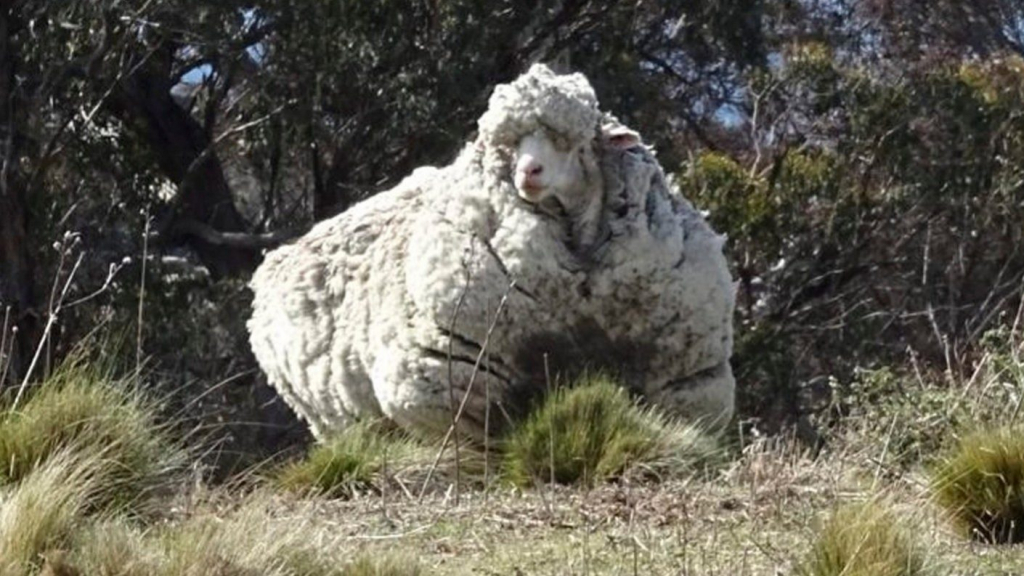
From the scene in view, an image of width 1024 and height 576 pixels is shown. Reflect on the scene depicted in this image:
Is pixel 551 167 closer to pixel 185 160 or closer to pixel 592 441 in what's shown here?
pixel 592 441

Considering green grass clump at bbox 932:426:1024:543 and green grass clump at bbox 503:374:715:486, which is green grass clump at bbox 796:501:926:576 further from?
green grass clump at bbox 503:374:715:486

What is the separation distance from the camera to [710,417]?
948 centimetres

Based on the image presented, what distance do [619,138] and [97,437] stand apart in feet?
10.5

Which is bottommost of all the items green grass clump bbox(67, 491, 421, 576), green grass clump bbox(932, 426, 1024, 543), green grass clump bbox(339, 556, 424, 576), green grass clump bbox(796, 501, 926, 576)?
green grass clump bbox(932, 426, 1024, 543)

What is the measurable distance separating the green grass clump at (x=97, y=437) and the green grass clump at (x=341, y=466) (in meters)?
0.87

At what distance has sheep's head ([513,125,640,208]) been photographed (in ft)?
30.4

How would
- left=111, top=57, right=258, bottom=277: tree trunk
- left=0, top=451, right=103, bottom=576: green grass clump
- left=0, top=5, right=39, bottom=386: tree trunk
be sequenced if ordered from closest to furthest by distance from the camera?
left=0, top=451, right=103, bottom=576: green grass clump < left=0, top=5, right=39, bottom=386: tree trunk < left=111, top=57, right=258, bottom=277: tree trunk

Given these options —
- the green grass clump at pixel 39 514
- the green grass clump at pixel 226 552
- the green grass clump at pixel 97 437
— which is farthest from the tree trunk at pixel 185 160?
the green grass clump at pixel 226 552

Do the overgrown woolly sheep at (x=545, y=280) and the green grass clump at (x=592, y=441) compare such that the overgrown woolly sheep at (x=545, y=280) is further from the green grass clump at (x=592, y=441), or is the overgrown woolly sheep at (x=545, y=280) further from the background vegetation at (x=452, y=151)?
the background vegetation at (x=452, y=151)

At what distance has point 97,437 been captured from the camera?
22.8 ft

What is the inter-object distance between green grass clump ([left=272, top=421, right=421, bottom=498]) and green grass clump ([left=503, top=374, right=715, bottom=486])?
41cm

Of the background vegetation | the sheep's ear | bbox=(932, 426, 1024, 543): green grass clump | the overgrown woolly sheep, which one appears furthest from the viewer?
the background vegetation

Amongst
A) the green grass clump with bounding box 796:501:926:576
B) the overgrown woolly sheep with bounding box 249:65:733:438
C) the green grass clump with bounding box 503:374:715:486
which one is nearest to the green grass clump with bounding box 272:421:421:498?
the green grass clump with bounding box 503:374:715:486

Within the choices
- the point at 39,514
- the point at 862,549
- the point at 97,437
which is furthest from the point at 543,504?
the point at 39,514
